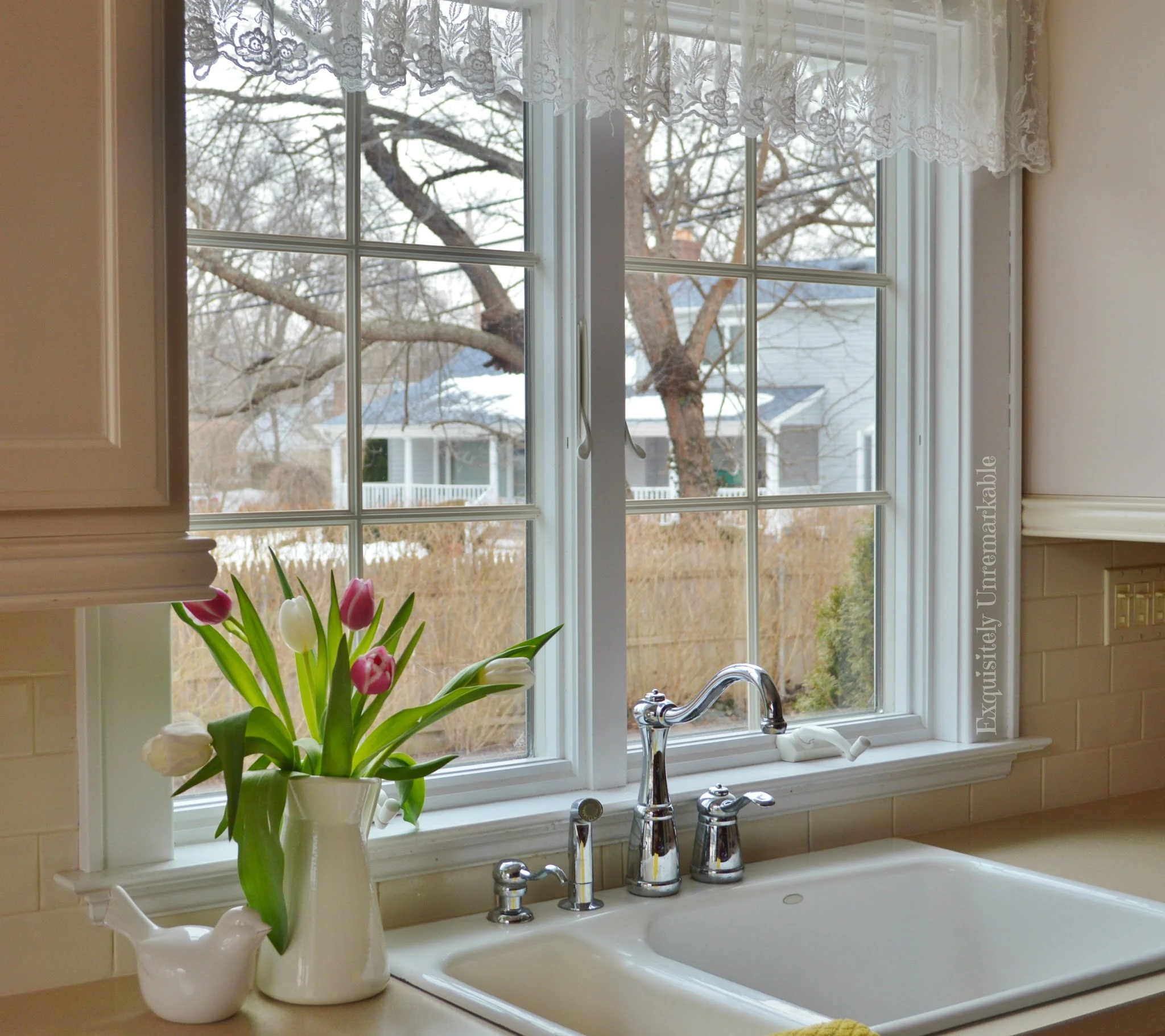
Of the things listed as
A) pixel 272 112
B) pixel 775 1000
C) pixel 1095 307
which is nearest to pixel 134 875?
pixel 775 1000

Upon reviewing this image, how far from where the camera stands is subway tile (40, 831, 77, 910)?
1443 mm

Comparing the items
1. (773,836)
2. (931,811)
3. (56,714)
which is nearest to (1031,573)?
(931,811)

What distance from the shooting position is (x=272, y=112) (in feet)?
5.49

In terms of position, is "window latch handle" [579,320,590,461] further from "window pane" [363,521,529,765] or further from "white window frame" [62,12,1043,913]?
"window pane" [363,521,529,765]

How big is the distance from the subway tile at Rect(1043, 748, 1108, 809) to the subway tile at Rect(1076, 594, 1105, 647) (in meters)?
0.20

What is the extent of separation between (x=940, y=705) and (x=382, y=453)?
1055 mm

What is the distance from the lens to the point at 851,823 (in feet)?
6.67

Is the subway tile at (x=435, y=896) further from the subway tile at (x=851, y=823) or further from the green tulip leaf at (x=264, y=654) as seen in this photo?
the subway tile at (x=851, y=823)

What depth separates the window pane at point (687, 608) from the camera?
77.6 inches

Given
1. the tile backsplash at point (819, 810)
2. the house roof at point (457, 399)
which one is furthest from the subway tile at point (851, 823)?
the house roof at point (457, 399)

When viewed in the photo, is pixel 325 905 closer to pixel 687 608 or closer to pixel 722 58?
pixel 687 608

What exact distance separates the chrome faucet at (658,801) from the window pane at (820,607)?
37cm

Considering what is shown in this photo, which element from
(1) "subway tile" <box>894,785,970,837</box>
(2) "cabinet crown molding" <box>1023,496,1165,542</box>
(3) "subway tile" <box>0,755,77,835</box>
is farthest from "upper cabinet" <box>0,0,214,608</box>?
(2) "cabinet crown molding" <box>1023,496,1165,542</box>

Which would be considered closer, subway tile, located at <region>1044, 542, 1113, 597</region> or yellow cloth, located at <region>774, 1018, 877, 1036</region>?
yellow cloth, located at <region>774, 1018, 877, 1036</region>
